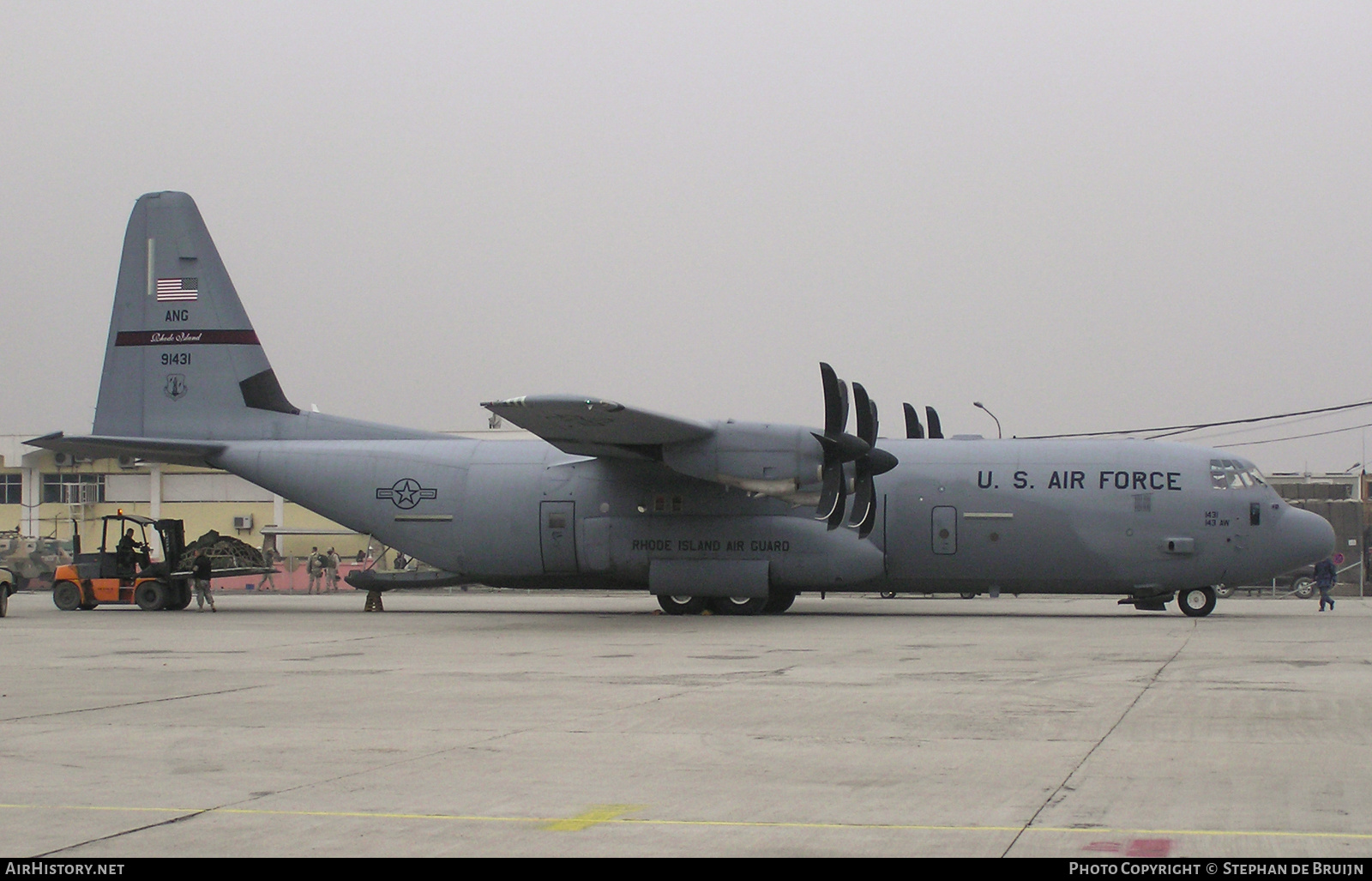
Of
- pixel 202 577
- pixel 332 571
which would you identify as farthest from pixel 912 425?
pixel 332 571

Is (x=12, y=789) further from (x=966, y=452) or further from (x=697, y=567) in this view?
(x=966, y=452)

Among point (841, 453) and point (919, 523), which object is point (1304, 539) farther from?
point (841, 453)

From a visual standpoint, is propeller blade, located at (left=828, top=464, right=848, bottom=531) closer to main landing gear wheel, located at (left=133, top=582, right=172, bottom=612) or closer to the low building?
main landing gear wheel, located at (left=133, top=582, right=172, bottom=612)

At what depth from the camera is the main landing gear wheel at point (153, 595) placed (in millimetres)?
28672

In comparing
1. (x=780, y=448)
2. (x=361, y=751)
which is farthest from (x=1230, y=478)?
(x=361, y=751)

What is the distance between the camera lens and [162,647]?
717 inches

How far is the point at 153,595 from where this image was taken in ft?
94.1

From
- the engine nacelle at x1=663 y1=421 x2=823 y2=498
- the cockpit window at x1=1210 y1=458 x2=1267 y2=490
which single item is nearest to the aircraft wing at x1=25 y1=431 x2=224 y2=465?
the engine nacelle at x1=663 y1=421 x2=823 y2=498

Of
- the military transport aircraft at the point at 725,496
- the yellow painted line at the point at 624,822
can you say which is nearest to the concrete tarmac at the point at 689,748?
the yellow painted line at the point at 624,822

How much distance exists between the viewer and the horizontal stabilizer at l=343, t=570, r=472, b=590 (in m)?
28.3

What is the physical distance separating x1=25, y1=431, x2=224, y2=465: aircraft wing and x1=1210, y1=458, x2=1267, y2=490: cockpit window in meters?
19.9

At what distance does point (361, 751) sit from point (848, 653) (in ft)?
29.1

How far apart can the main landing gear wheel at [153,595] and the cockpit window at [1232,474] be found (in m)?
21.5

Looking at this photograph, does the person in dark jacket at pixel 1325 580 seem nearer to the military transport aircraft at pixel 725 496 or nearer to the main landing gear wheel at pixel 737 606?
the military transport aircraft at pixel 725 496
